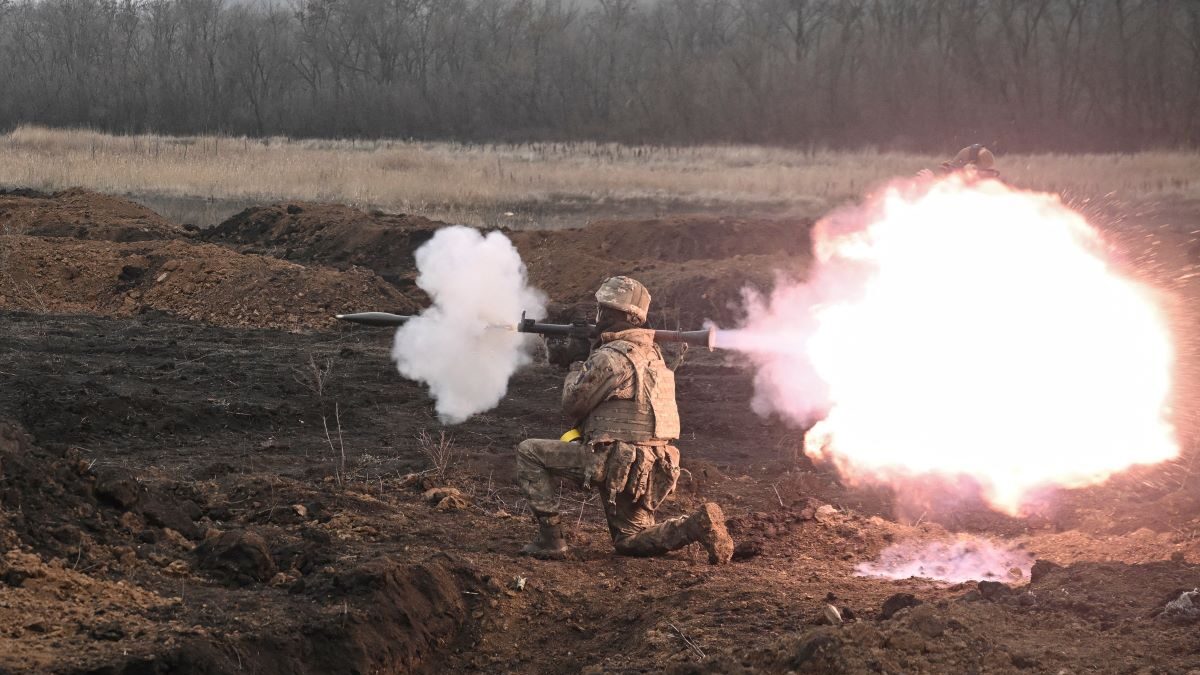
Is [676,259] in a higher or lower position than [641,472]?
higher

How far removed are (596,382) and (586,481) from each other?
23.4 inches

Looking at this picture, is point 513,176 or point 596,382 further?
point 513,176

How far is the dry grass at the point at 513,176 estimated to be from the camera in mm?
30797

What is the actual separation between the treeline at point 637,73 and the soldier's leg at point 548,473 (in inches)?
1356

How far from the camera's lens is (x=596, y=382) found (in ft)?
25.0

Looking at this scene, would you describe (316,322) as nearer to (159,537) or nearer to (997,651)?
(159,537)

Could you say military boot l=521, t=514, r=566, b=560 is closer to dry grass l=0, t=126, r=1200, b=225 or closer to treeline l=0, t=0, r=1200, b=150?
dry grass l=0, t=126, r=1200, b=225

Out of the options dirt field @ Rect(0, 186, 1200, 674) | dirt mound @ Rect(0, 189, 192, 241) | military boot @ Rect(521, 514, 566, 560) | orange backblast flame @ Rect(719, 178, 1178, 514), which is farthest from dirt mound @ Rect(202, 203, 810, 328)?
military boot @ Rect(521, 514, 566, 560)

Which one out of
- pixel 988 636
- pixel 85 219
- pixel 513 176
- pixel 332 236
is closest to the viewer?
pixel 988 636

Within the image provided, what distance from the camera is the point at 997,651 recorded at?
216 inches

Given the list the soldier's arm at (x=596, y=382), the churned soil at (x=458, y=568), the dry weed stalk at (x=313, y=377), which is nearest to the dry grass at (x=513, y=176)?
the dry weed stalk at (x=313, y=377)

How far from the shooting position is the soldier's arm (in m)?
7.64

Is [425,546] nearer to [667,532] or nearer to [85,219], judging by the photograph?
[667,532]

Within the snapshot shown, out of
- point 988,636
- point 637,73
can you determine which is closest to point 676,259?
point 988,636
